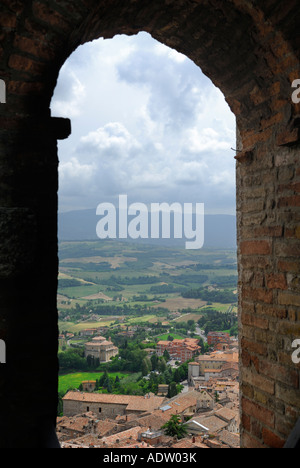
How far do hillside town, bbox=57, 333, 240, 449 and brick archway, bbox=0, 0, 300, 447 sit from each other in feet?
16.8

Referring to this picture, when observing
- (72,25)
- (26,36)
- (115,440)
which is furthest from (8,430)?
(115,440)

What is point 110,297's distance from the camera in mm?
14500

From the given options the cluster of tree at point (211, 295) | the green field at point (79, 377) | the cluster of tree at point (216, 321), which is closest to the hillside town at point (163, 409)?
the cluster of tree at point (216, 321)

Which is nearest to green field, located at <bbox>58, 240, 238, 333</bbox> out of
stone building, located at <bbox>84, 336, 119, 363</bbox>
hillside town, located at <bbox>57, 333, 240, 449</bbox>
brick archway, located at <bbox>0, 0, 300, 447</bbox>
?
stone building, located at <bbox>84, 336, 119, 363</bbox>

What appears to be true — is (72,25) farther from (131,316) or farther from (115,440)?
(131,316)

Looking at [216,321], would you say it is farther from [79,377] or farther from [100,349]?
[79,377]

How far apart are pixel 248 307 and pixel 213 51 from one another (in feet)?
5.81

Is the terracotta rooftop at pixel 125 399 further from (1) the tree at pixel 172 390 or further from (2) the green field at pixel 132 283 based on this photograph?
(2) the green field at pixel 132 283

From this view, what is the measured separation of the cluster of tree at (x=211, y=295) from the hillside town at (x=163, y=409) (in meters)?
1.23

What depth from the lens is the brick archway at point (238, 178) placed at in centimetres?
169

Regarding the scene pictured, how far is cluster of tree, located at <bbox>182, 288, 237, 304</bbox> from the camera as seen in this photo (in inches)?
407

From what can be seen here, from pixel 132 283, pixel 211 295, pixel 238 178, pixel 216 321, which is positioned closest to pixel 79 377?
pixel 216 321

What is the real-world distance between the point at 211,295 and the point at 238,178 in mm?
9249

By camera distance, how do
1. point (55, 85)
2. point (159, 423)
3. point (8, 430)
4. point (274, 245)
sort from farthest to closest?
point (159, 423) < point (274, 245) < point (55, 85) < point (8, 430)
